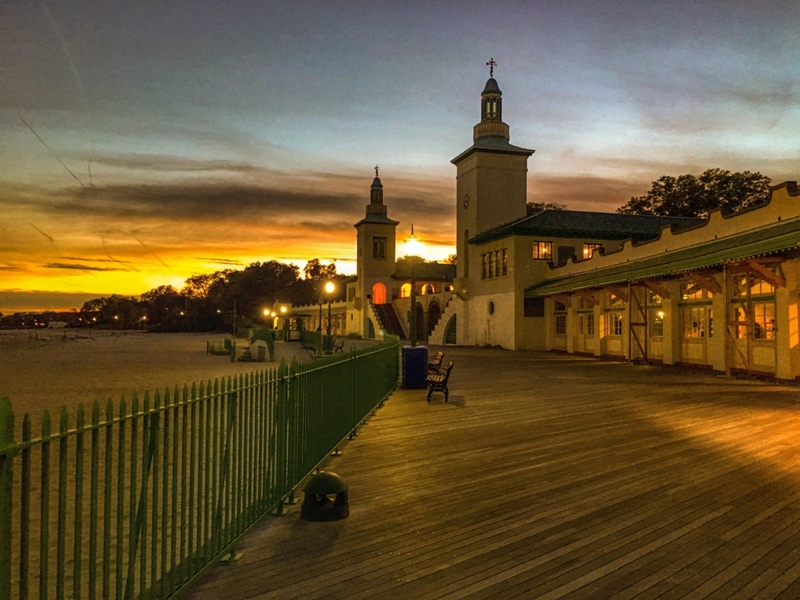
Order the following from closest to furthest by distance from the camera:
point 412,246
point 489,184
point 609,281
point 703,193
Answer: point 412,246, point 609,281, point 489,184, point 703,193

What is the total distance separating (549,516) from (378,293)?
63.9m

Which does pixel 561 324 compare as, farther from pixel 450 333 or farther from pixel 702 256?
pixel 702 256

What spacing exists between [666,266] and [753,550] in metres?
19.4

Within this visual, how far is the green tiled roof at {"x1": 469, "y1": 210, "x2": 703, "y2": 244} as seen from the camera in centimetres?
4103

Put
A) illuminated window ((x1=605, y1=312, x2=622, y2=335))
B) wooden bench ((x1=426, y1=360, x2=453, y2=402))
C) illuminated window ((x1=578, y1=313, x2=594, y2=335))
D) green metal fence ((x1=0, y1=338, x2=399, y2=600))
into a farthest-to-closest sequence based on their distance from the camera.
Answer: illuminated window ((x1=578, y1=313, x2=594, y2=335)) → illuminated window ((x1=605, y1=312, x2=622, y2=335)) → wooden bench ((x1=426, y1=360, x2=453, y2=402)) → green metal fence ((x1=0, y1=338, x2=399, y2=600))

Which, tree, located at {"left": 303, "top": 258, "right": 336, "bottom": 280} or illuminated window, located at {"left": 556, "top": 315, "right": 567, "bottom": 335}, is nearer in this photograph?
illuminated window, located at {"left": 556, "top": 315, "right": 567, "bottom": 335}

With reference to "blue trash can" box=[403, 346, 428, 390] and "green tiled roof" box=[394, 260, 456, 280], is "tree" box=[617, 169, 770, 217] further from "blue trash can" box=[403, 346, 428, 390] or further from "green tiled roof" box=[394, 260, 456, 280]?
"blue trash can" box=[403, 346, 428, 390]

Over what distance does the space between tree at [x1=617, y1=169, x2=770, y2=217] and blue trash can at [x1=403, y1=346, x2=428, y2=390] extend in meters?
42.0

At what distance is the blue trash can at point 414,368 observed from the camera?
1812cm

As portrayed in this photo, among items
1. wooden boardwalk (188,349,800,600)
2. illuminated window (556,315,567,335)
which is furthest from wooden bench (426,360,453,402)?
illuminated window (556,315,567,335)

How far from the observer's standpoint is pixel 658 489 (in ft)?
24.0

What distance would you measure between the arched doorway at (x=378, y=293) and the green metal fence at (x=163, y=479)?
5880cm

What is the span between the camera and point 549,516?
6359mm

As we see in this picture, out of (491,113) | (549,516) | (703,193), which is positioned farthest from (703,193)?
(549,516)
